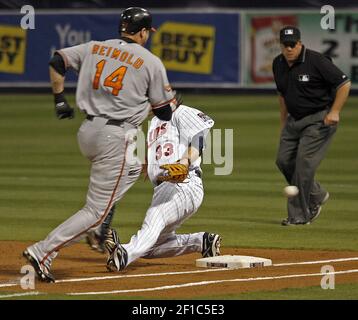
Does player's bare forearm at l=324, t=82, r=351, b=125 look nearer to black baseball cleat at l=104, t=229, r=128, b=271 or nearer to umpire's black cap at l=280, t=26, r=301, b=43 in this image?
umpire's black cap at l=280, t=26, r=301, b=43

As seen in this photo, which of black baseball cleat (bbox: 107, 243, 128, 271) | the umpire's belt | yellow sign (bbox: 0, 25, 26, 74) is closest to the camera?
the umpire's belt

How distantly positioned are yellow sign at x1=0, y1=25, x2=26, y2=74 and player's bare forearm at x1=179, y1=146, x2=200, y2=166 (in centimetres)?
2129

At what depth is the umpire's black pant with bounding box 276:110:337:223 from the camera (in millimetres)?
13711

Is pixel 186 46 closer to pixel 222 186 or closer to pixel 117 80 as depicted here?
pixel 222 186

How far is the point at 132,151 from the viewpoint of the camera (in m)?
9.97

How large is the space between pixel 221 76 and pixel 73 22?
3.99 m

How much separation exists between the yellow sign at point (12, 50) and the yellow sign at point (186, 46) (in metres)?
3.31

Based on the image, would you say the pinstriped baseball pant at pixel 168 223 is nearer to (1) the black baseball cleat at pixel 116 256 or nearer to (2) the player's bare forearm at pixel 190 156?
(1) the black baseball cleat at pixel 116 256

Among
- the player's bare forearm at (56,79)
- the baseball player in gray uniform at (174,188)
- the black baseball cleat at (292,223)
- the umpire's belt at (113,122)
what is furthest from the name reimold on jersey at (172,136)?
the black baseball cleat at (292,223)

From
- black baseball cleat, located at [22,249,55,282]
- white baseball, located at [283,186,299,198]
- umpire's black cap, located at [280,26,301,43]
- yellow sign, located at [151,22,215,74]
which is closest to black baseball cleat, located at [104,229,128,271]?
black baseball cleat, located at [22,249,55,282]

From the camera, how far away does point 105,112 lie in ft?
32.3

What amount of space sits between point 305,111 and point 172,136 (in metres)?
3.18

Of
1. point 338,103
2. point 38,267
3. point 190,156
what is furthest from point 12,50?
point 38,267

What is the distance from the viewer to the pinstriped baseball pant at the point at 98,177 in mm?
9766
